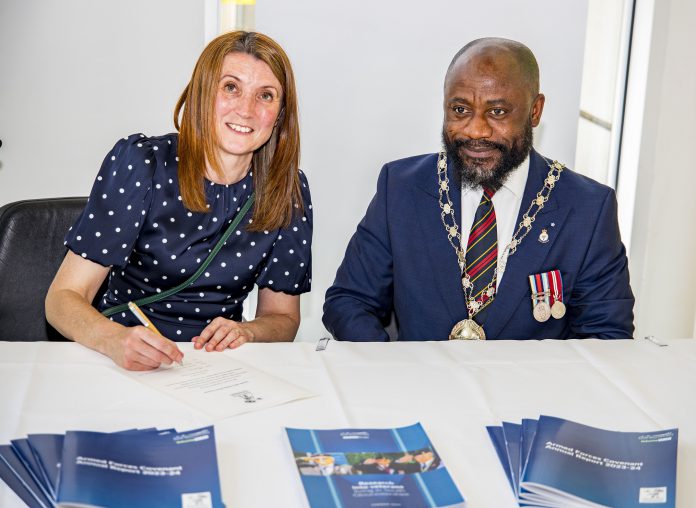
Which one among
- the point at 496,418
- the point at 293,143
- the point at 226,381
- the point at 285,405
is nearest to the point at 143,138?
the point at 293,143

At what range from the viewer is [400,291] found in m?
2.62

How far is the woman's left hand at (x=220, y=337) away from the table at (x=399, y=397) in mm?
23

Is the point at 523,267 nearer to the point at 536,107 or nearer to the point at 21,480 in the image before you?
the point at 536,107

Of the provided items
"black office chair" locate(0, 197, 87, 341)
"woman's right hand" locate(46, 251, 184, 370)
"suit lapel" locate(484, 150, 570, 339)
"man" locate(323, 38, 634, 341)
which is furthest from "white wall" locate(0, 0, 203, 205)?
"suit lapel" locate(484, 150, 570, 339)

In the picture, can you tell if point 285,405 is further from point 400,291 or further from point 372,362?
point 400,291

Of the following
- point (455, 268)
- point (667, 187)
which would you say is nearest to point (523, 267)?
point (455, 268)

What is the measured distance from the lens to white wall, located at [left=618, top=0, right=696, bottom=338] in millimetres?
3795

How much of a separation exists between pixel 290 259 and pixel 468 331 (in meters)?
0.57

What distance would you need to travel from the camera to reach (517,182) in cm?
260

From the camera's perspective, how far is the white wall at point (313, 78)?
3326 millimetres

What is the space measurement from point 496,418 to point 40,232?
1504mm

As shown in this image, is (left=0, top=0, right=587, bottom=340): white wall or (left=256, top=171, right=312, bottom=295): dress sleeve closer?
(left=256, top=171, right=312, bottom=295): dress sleeve

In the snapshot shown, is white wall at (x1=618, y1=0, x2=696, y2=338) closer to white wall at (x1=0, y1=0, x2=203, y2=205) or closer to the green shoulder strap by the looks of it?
white wall at (x1=0, y1=0, x2=203, y2=205)

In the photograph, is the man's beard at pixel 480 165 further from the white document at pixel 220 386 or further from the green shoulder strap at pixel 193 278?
the white document at pixel 220 386
